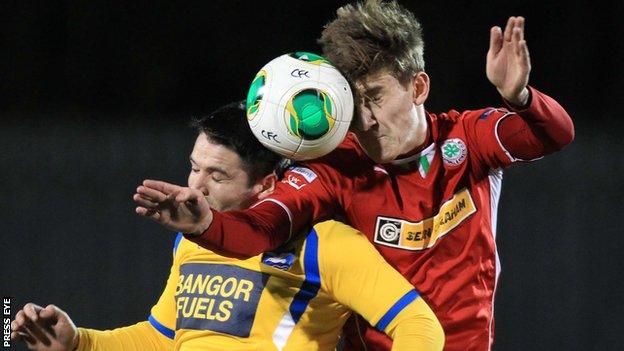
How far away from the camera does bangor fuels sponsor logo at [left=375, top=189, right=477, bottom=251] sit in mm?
2170

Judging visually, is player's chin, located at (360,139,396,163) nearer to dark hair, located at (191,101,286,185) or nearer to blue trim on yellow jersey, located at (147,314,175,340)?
dark hair, located at (191,101,286,185)

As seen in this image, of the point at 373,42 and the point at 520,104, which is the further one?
the point at 373,42

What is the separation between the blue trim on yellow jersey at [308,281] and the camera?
2082 mm

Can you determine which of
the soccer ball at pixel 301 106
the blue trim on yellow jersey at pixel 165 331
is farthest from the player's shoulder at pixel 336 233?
the blue trim on yellow jersey at pixel 165 331

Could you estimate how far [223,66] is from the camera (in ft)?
13.2

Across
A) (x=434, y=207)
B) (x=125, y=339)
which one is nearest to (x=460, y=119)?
(x=434, y=207)

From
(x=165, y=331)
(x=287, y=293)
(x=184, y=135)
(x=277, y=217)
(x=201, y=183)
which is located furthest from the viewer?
(x=184, y=135)

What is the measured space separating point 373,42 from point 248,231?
1.57 ft

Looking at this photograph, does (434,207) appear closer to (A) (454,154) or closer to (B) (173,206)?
(A) (454,154)

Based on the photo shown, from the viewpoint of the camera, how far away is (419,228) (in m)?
2.17

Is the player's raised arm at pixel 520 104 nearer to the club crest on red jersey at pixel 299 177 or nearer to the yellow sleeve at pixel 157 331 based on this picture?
the club crest on red jersey at pixel 299 177

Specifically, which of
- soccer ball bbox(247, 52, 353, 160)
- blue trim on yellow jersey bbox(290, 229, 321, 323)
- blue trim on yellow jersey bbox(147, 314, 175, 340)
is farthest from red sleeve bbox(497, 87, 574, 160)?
blue trim on yellow jersey bbox(147, 314, 175, 340)

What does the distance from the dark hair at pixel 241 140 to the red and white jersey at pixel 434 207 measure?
139mm

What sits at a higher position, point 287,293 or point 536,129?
point 536,129
